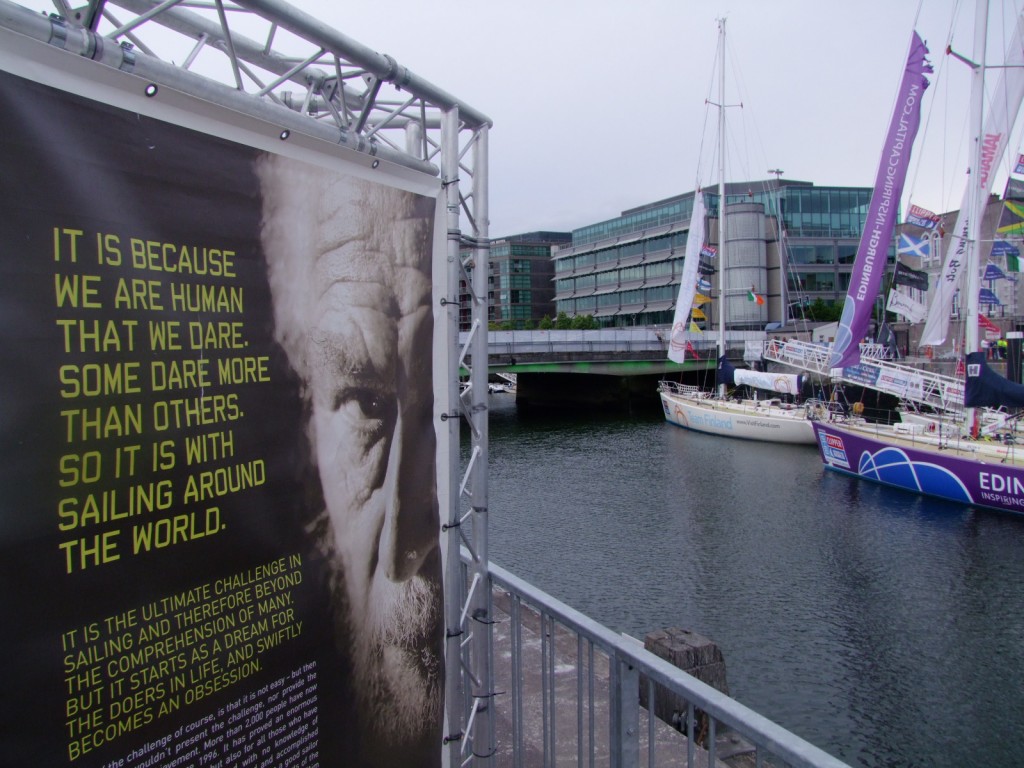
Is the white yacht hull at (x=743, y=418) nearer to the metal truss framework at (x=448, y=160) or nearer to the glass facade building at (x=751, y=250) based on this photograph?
the glass facade building at (x=751, y=250)

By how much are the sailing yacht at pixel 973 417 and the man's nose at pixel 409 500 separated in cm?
2033

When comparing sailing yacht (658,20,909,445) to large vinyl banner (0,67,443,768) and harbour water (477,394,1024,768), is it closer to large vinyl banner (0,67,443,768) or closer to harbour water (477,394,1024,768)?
harbour water (477,394,1024,768)

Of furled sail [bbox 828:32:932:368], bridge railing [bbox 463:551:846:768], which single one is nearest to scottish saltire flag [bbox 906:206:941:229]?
furled sail [bbox 828:32:932:368]

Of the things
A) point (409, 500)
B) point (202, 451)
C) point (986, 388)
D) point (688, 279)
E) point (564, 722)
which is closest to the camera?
point (202, 451)

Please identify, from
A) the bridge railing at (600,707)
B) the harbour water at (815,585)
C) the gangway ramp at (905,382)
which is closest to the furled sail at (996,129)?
the gangway ramp at (905,382)

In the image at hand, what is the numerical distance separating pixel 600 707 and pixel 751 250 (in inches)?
2842

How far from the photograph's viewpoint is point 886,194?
24.2 meters

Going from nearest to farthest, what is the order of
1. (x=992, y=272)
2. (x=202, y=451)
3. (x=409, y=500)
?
(x=202, y=451) < (x=409, y=500) < (x=992, y=272)

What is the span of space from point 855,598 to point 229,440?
14379 mm

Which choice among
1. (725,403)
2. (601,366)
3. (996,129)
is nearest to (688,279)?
(725,403)

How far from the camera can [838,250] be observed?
78.1 metres

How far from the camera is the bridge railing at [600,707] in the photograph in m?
3.01

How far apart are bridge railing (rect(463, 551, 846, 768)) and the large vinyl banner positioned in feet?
2.28

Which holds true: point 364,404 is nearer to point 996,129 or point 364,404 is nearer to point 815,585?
point 815,585
